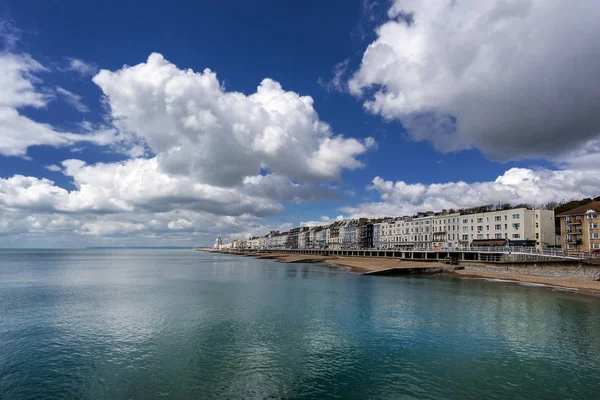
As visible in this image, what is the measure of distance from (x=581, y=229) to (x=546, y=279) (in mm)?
27515

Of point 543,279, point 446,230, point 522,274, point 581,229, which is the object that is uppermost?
point 446,230

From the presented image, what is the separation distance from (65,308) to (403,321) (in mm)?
36165

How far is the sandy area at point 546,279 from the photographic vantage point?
5397cm

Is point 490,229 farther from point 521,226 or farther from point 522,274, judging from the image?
point 522,274

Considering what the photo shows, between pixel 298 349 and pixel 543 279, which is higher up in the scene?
pixel 543 279

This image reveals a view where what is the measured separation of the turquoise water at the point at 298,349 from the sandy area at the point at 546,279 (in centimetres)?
1362

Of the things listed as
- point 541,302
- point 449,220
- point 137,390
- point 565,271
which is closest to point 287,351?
point 137,390

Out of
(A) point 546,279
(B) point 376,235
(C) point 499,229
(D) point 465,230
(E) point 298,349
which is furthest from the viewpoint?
(B) point 376,235

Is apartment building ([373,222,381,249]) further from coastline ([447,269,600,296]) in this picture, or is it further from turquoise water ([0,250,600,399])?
turquoise water ([0,250,600,399])

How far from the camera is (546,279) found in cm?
6200

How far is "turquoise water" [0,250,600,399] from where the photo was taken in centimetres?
1792

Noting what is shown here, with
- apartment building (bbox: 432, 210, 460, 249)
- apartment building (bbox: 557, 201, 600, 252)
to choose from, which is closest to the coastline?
apartment building (bbox: 557, 201, 600, 252)

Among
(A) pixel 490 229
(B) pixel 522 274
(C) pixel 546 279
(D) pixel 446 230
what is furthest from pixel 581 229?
(D) pixel 446 230

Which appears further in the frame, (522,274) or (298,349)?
(522,274)
